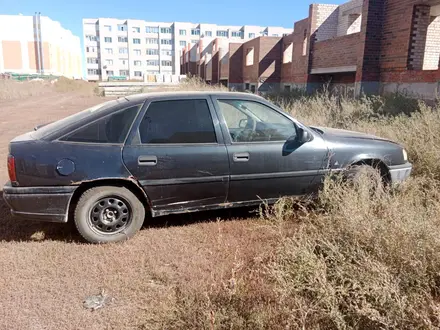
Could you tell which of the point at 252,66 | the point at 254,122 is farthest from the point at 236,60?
the point at 254,122

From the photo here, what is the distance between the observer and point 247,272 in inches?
121

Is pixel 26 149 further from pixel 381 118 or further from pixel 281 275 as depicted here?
pixel 381 118

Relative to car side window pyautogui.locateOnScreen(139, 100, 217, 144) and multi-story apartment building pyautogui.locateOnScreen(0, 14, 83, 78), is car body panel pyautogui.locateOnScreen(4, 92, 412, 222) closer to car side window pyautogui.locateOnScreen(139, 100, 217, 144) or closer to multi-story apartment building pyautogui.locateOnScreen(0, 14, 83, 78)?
car side window pyautogui.locateOnScreen(139, 100, 217, 144)

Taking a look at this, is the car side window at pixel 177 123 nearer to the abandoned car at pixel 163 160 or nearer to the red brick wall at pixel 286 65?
the abandoned car at pixel 163 160

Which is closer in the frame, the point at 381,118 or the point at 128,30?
the point at 381,118

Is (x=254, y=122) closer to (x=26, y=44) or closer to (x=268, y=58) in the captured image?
(x=268, y=58)

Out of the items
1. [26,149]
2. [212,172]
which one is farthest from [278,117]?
[26,149]

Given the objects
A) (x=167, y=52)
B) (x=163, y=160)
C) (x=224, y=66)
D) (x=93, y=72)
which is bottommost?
(x=163, y=160)

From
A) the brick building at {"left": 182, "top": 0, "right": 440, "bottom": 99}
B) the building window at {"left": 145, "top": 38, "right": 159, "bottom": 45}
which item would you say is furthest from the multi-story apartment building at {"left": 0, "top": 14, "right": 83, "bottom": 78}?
the brick building at {"left": 182, "top": 0, "right": 440, "bottom": 99}

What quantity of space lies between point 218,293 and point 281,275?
0.53m

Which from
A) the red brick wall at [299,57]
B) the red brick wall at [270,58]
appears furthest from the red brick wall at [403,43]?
the red brick wall at [270,58]

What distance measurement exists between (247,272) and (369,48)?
12.7 meters

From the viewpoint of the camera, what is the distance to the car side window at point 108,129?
364 cm

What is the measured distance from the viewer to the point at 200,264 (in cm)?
328
